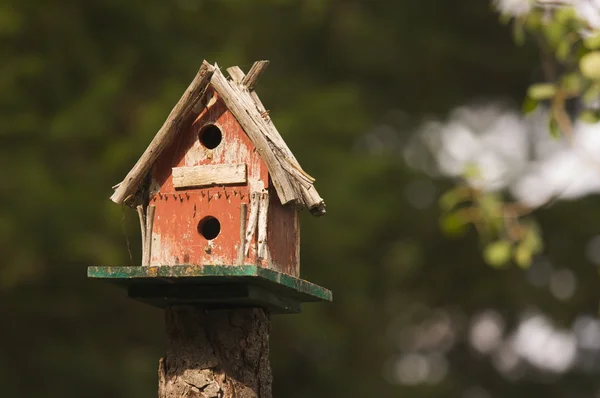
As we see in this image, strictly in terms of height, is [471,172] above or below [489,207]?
above

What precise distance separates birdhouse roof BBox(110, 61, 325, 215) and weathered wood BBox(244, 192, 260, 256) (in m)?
0.10

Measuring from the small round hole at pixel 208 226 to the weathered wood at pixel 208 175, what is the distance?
128 mm

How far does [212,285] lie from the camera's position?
3641 mm

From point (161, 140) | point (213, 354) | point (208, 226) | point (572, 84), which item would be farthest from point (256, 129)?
point (572, 84)

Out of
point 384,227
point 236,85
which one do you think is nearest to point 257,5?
point 384,227

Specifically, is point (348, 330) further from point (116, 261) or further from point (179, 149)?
point (179, 149)

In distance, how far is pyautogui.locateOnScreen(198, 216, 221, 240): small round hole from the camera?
3822 mm

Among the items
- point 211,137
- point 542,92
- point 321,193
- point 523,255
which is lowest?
point 523,255

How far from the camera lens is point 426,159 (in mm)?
17969

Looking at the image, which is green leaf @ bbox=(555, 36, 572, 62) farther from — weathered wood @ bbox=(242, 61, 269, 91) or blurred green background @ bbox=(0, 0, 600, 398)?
blurred green background @ bbox=(0, 0, 600, 398)

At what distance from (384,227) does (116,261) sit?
6.50 m

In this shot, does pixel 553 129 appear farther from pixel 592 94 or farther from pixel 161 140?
pixel 161 140

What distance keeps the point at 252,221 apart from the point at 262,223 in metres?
0.04

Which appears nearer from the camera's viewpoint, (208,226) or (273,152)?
(273,152)
